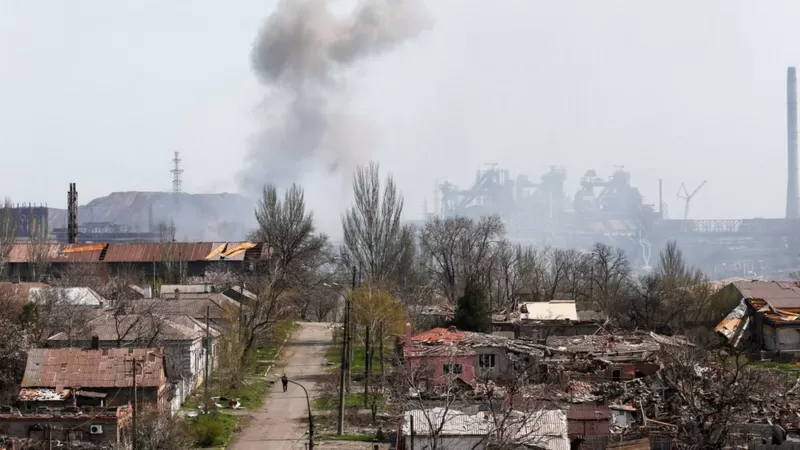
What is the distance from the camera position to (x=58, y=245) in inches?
2093

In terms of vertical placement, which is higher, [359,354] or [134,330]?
[134,330]

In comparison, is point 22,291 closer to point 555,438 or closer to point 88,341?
point 88,341

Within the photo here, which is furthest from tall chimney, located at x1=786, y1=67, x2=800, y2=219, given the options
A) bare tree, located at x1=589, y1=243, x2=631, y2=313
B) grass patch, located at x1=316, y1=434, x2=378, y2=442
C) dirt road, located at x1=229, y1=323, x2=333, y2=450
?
grass patch, located at x1=316, y1=434, x2=378, y2=442

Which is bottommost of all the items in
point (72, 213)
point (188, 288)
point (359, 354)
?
point (359, 354)

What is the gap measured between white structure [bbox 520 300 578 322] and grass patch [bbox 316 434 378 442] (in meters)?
13.1

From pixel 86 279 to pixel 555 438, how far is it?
30.9 m

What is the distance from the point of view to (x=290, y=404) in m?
26.2

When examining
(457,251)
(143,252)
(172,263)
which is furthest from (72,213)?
(457,251)

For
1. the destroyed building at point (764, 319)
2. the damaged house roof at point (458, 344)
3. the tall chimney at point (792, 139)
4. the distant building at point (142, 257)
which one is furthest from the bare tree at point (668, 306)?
the tall chimney at point (792, 139)

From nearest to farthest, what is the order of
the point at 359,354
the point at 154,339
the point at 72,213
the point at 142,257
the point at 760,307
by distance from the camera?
the point at 154,339
the point at 760,307
the point at 359,354
the point at 142,257
the point at 72,213

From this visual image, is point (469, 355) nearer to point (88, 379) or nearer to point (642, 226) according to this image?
point (88, 379)

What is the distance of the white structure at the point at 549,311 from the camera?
1366 inches

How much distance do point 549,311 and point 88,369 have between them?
16860mm

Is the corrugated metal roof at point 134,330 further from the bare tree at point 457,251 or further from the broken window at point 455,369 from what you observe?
the bare tree at point 457,251
